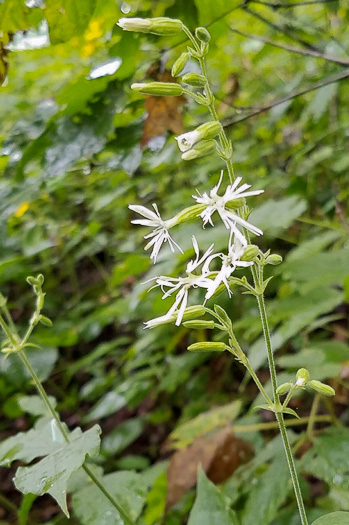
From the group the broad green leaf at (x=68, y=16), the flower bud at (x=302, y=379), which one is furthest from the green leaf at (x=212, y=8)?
the flower bud at (x=302, y=379)

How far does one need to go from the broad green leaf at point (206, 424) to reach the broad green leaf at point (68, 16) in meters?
1.06

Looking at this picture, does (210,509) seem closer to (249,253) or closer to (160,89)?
(249,253)

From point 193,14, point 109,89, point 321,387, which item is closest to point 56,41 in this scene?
point 109,89

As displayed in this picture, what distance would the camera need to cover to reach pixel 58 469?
2.52ft

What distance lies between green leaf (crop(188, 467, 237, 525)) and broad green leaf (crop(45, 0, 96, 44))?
0.89 metres

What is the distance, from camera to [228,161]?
586 millimetres

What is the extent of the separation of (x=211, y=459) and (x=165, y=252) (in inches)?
22.9

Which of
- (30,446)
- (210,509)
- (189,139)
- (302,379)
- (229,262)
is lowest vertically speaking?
(210,509)

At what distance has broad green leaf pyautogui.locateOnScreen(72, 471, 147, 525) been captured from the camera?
0.93 m

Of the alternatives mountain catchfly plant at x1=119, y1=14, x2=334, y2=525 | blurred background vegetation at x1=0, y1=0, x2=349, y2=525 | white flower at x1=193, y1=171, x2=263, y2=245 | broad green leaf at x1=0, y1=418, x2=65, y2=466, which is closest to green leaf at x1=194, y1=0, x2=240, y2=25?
blurred background vegetation at x1=0, y1=0, x2=349, y2=525

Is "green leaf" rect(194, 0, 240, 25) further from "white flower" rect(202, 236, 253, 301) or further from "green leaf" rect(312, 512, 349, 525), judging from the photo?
"green leaf" rect(312, 512, 349, 525)

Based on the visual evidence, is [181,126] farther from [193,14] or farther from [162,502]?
[162,502]

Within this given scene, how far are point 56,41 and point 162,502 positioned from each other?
1.07 metres

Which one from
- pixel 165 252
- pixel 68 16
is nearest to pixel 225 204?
pixel 68 16
